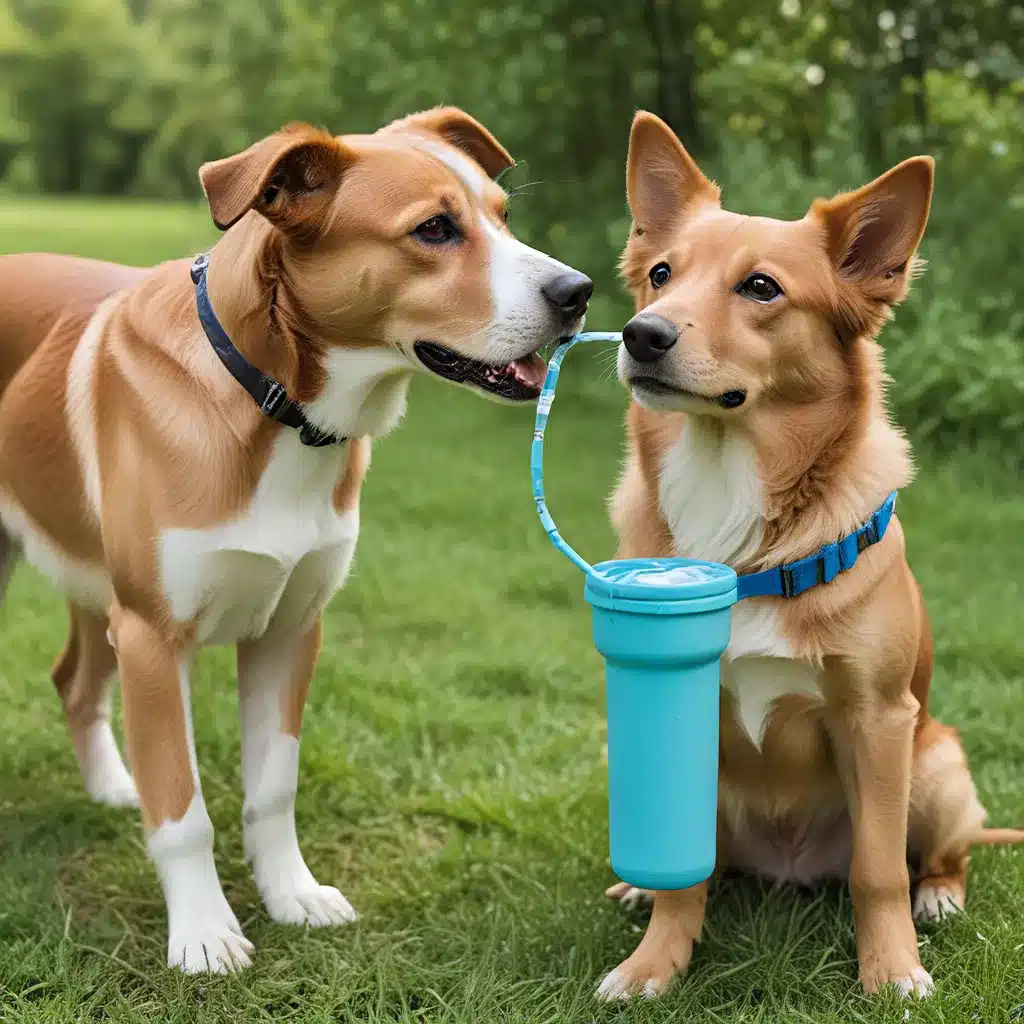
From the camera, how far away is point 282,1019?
9.57ft

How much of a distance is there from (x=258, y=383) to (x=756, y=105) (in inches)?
301

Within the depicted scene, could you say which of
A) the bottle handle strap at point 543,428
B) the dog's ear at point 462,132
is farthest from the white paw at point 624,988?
the dog's ear at point 462,132

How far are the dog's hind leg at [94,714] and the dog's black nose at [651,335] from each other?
2.08m

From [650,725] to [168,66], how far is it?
51.0 meters

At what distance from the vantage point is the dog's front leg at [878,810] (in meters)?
2.86

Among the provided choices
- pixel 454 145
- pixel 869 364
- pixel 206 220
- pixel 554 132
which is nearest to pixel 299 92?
pixel 554 132

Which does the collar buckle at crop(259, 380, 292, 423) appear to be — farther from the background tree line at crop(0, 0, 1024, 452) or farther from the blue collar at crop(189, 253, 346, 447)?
the background tree line at crop(0, 0, 1024, 452)

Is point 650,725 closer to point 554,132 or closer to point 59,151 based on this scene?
point 554,132

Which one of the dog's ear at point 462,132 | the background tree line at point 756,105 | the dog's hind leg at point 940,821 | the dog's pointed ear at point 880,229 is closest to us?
the dog's pointed ear at point 880,229

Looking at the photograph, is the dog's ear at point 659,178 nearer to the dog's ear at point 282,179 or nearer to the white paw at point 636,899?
the dog's ear at point 282,179

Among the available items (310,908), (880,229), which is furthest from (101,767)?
(880,229)

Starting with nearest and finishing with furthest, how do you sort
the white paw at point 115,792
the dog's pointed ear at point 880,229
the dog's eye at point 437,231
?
the dog's pointed ear at point 880,229 < the dog's eye at point 437,231 < the white paw at point 115,792

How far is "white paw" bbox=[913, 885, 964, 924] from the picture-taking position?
10.5ft

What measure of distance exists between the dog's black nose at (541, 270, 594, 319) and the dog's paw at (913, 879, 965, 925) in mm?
1674
